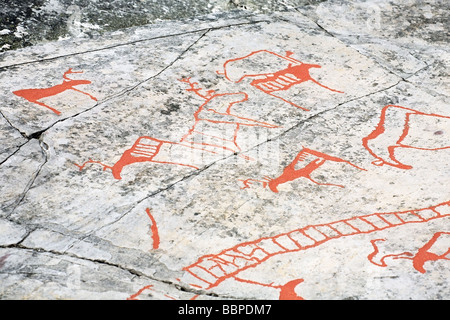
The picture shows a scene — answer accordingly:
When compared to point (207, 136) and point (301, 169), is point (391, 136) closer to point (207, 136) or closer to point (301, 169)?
point (301, 169)

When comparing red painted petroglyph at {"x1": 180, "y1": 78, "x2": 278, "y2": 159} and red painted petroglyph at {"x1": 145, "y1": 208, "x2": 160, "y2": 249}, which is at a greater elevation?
red painted petroglyph at {"x1": 180, "y1": 78, "x2": 278, "y2": 159}

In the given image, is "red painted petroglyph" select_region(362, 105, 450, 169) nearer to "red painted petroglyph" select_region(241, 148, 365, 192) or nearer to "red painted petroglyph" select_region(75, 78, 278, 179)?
"red painted petroglyph" select_region(241, 148, 365, 192)

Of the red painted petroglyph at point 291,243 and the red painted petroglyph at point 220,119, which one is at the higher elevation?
the red painted petroglyph at point 220,119

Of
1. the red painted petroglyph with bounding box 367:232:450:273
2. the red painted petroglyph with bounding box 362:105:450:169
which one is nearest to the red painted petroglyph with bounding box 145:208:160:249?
the red painted petroglyph with bounding box 367:232:450:273

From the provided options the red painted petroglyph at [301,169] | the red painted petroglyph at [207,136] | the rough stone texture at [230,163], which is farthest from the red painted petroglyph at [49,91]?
the red painted petroglyph at [301,169]

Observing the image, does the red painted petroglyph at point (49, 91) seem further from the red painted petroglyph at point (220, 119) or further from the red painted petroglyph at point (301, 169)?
the red painted petroglyph at point (301, 169)

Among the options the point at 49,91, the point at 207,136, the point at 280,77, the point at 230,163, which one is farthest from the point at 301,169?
the point at 49,91
